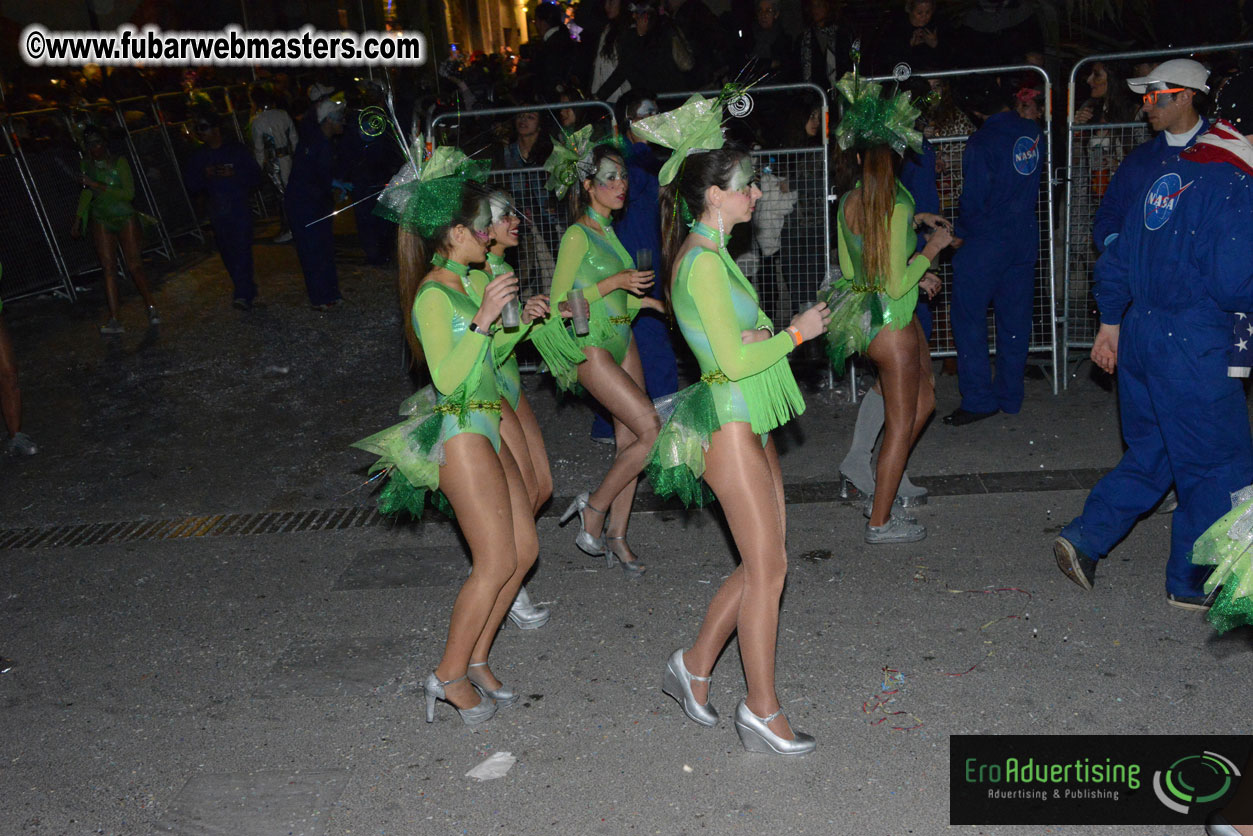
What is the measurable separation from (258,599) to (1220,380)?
14.3 feet

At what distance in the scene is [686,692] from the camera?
402cm

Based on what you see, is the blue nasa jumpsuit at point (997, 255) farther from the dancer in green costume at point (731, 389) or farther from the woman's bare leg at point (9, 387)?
the woman's bare leg at point (9, 387)

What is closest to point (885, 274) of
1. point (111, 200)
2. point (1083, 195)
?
point (1083, 195)

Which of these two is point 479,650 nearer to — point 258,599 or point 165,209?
point 258,599

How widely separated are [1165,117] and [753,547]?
302cm

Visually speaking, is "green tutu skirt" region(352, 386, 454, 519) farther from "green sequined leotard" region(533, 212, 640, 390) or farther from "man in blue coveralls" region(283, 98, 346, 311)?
"man in blue coveralls" region(283, 98, 346, 311)

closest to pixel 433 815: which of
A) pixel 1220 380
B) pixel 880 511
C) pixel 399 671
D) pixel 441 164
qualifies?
pixel 399 671

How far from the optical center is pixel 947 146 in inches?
316

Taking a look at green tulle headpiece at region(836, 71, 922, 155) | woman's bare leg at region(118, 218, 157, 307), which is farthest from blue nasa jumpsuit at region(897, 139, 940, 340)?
woman's bare leg at region(118, 218, 157, 307)

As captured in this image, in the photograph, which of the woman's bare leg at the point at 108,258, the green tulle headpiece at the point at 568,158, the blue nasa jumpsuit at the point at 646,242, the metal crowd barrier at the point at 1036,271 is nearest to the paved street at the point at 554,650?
the metal crowd barrier at the point at 1036,271

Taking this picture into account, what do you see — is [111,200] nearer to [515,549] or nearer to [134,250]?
[134,250]

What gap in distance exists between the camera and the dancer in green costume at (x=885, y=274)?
496 centimetres

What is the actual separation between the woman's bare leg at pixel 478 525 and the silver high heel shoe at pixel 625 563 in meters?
1.34

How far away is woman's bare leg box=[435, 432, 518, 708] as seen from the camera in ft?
12.8
